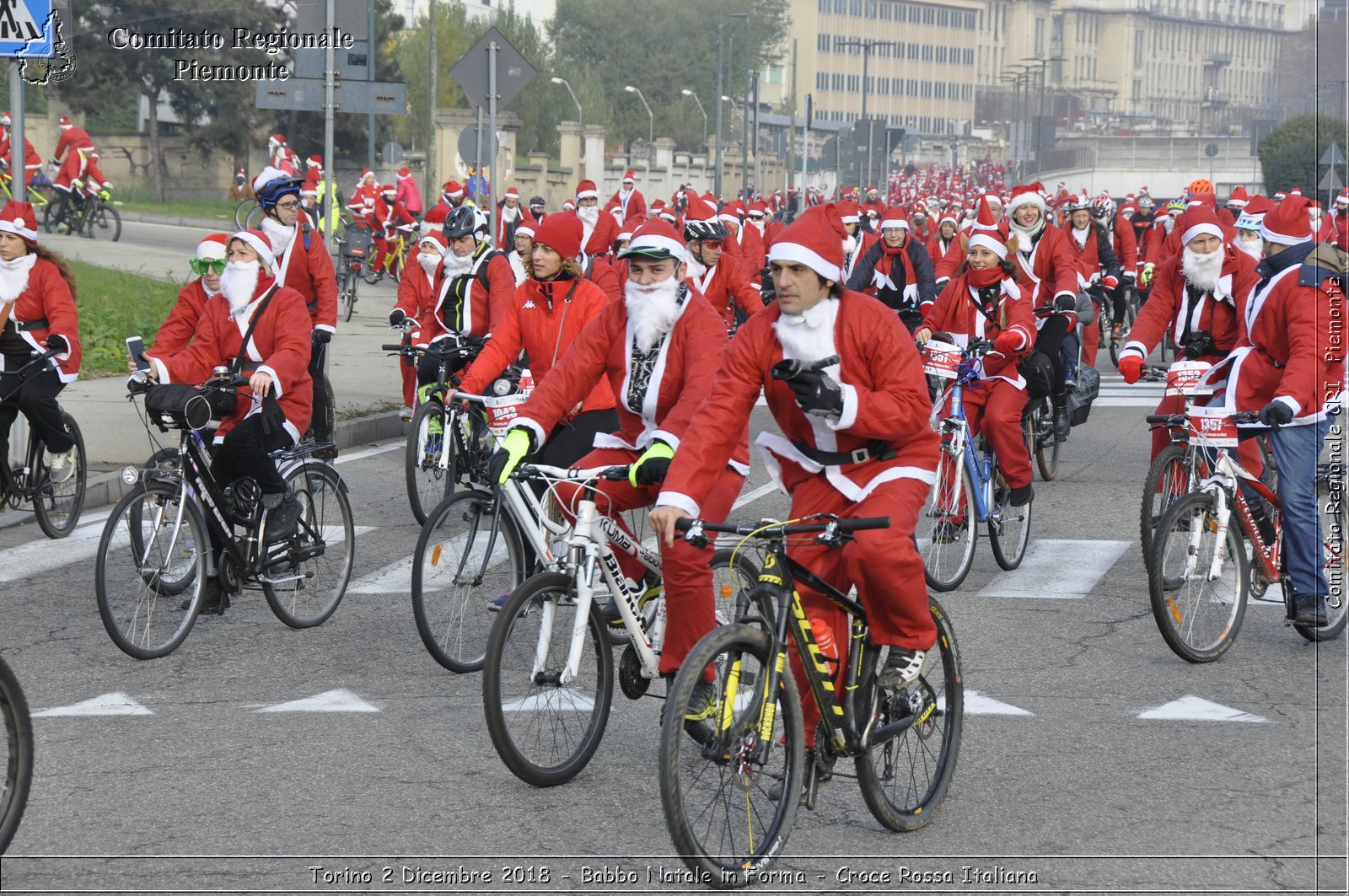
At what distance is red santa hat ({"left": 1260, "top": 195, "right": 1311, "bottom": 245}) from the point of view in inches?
314

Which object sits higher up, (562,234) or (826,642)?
(562,234)

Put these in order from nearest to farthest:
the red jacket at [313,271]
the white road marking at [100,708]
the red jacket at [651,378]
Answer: the red jacket at [651,378]
the white road marking at [100,708]
the red jacket at [313,271]

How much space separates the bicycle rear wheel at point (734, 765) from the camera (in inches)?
184

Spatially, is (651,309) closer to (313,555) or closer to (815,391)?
(815,391)

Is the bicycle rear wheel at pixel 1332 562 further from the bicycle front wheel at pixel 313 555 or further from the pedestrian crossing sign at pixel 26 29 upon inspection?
the pedestrian crossing sign at pixel 26 29

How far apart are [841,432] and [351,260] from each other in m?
21.5

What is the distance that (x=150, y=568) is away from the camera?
7.71 metres

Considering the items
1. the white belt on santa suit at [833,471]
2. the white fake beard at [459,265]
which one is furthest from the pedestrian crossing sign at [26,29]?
the white belt on santa suit at [833,471]

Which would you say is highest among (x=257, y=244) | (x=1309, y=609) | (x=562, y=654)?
(x=257, y=244)

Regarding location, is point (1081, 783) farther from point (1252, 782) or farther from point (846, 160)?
point (846, 160)

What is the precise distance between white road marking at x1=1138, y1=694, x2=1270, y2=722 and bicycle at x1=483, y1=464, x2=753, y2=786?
1924 millimetres

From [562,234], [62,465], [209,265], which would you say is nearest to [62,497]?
[62,465]

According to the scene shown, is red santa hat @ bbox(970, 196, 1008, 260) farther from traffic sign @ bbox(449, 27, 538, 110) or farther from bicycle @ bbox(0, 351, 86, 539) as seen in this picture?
traffic sign @ bbox(449, 27, 538, 110)

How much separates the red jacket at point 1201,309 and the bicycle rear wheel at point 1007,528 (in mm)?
1159
